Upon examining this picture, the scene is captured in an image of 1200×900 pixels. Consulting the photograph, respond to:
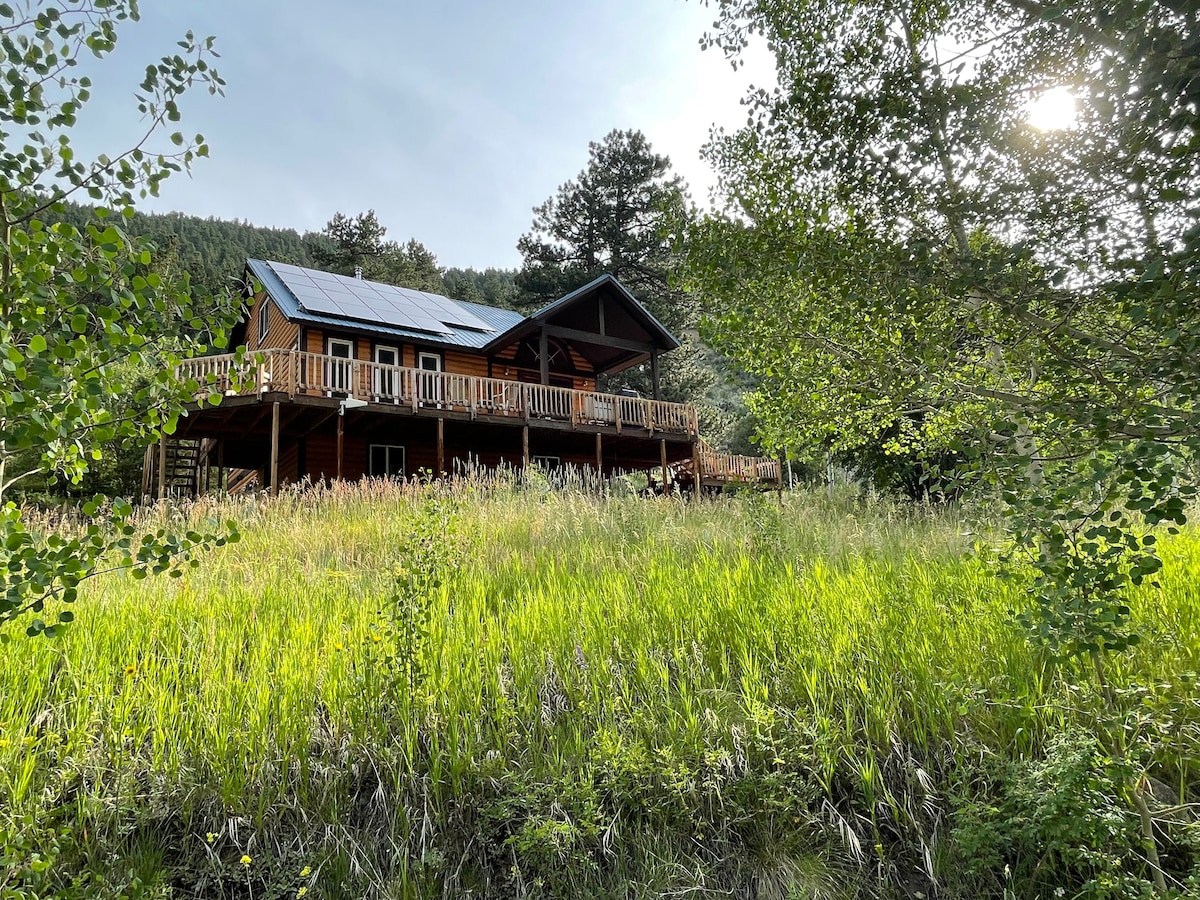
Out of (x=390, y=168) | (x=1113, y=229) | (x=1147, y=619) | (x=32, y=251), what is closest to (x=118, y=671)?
(x=32, y=251)

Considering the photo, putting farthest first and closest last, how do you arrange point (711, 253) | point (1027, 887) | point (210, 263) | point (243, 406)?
point (210, 263) → point (243, 406) → point (711, 253) → point (1027, 887)

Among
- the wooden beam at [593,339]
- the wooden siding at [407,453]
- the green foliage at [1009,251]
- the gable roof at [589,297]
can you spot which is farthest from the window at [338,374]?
the green foliage at [1009,251]

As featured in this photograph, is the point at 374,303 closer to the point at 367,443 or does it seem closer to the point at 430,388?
the point at 367,443

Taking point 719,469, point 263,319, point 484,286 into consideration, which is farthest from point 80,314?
point 484,286

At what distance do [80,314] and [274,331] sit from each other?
21912mm

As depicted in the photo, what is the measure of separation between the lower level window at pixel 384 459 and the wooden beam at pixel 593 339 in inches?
232

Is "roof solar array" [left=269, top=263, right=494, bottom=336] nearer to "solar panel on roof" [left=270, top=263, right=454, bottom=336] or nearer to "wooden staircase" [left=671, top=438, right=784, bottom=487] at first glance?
"solar panel on roof" [left=270, top=263, right=454, bottom=336]

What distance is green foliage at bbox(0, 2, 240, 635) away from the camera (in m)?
1.42

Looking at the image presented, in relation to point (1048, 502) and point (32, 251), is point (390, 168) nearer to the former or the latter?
point (32, 251)

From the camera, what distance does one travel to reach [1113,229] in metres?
1.99

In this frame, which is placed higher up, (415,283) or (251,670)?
(415,283)

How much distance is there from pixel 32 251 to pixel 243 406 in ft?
44.4

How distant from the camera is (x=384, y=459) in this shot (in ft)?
61.7

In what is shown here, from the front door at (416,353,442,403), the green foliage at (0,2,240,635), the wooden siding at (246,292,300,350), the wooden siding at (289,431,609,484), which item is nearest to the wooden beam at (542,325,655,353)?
the wooden siding at (289,431,609,484)
